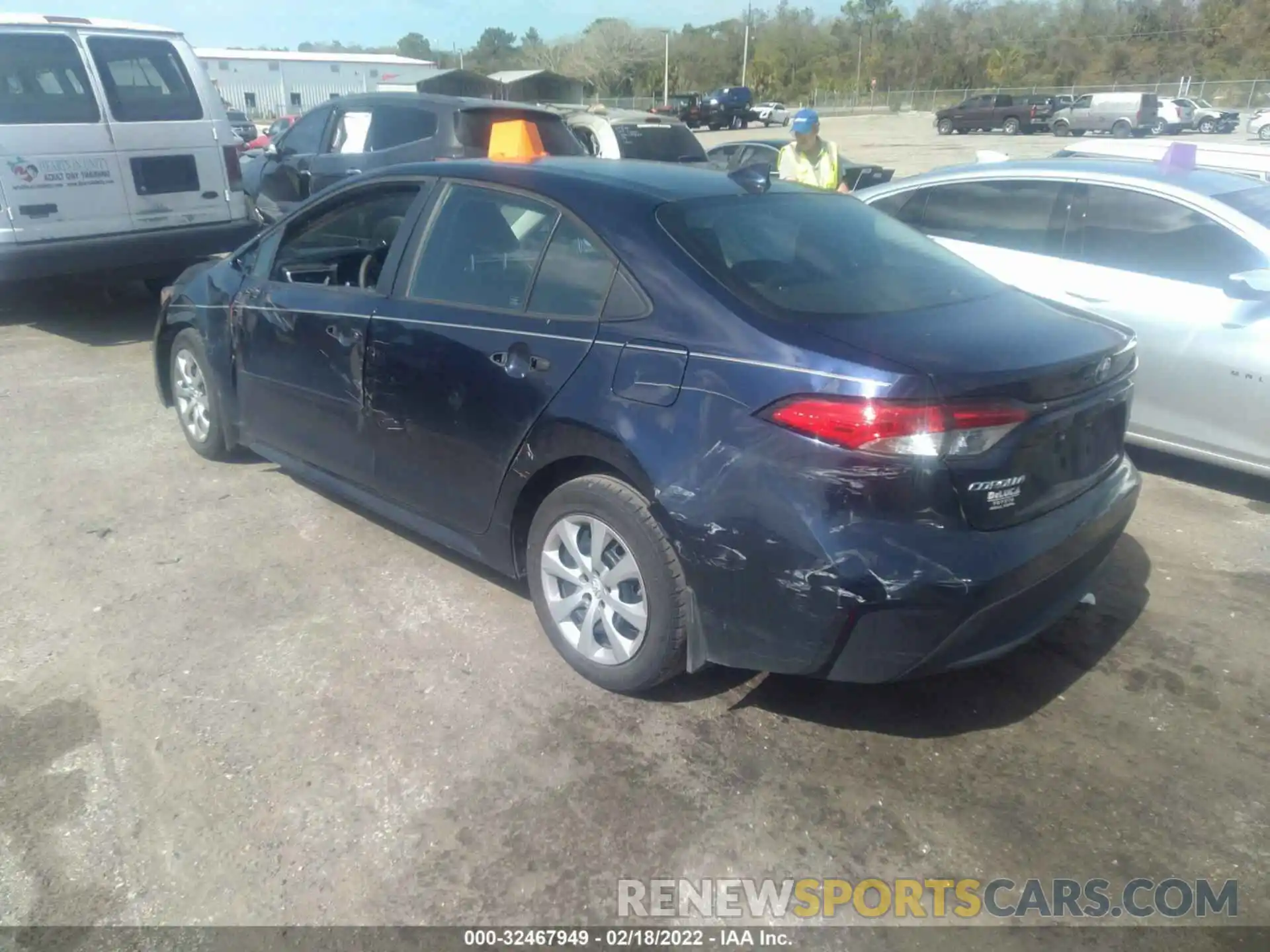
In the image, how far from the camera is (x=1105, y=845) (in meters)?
2.72

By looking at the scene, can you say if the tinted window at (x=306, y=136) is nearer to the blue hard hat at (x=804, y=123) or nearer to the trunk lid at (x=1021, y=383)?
the blue hard hat at (x=804, y=123)

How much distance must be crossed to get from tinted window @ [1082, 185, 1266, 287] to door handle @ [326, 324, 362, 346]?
151 inches

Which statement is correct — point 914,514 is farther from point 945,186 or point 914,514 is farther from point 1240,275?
point 945,186

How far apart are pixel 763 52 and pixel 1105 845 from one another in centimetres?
10122

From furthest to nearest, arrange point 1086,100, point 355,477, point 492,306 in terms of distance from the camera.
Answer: point 1086,100 → point 355,477 → point 492,306

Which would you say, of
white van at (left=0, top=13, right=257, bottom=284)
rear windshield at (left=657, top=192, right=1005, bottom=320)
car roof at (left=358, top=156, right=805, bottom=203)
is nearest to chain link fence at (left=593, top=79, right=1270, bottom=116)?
white van at (left=0, top=13, right=257, bottom=284)

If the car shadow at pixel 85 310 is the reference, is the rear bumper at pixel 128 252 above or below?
above

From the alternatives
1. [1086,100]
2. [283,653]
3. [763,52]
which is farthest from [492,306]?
[763,52]

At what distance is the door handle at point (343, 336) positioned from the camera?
158 inches

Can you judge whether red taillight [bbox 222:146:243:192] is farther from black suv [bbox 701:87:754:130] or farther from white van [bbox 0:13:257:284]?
black suv [bbox 701:87:754:130]

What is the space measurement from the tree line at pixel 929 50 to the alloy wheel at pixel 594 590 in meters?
71.5

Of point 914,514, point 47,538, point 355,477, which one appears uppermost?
point 914,514

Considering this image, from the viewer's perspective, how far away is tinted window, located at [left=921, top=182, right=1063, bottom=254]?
5.58 m

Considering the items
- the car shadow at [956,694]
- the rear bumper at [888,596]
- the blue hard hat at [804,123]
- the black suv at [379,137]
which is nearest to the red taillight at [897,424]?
the rear bumper at [888,596]
